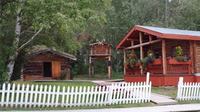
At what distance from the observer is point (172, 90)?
68.1ft

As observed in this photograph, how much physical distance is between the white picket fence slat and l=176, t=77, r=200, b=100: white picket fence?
1671 mm

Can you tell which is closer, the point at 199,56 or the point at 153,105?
the point at 153,105

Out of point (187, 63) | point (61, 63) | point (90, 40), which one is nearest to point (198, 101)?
point (187, 63)

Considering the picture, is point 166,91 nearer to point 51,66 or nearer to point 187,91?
point 187,91

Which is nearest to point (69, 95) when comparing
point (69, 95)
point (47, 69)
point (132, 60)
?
point (69, 95)

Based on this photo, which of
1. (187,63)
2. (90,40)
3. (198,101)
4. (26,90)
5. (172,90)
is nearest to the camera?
(26,90)

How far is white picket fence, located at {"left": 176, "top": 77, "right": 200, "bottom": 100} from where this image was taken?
1756 centimetres

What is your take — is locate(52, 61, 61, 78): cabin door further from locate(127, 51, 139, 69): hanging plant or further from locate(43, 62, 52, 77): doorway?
locate(127, 51, 139, 69): hanging plant

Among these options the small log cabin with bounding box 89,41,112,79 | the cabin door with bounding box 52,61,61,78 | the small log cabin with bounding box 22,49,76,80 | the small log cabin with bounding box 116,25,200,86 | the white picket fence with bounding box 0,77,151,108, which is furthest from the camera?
the small log cabin with bounding box 89,41,112,79

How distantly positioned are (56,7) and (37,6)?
0.89 metres

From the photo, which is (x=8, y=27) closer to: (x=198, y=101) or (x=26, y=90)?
(x=26, y=90)

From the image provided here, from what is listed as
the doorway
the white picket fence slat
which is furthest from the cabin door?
the white picket fence slat

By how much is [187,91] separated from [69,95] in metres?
6.17

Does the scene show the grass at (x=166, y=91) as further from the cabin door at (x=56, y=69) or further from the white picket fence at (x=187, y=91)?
the cabin door at (x=56, y=69)
